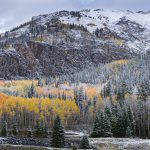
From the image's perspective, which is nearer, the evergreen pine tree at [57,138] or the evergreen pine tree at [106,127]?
the evergreen pine tree at [57,138]

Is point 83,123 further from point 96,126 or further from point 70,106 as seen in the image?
point 96,126

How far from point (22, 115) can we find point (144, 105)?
73.5 metres

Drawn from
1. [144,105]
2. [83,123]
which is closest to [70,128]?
[83,123]

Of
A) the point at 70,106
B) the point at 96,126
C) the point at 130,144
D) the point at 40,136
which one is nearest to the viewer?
the point at 130,144

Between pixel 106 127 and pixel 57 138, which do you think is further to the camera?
pixel 106 127

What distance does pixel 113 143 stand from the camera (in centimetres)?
7388

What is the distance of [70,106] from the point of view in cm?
19050

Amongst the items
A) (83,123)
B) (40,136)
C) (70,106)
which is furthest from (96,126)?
(70,106)

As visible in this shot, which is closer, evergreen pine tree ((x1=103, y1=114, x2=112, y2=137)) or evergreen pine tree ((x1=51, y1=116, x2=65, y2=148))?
evergreen pine tree ((x1=51, y1=116, x2=65, y2=148))

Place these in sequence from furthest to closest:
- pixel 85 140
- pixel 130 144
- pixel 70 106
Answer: pixel 70 106
pixel 130 144
pixel 85 140

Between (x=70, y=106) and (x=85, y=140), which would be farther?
(x=70, y=106)

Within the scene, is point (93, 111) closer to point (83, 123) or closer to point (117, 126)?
point (83, 123)

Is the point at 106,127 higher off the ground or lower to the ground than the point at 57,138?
lower

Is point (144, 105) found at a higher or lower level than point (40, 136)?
higher
